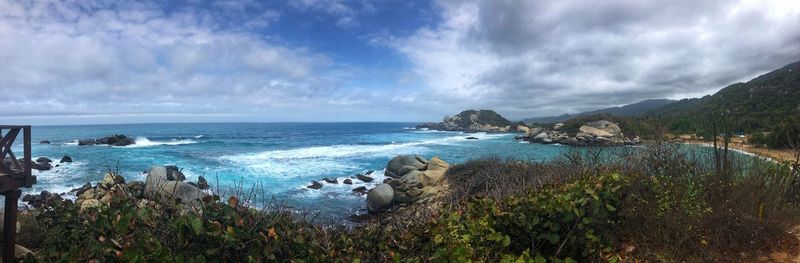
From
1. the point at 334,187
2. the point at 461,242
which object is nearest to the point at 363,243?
the point at 461,242

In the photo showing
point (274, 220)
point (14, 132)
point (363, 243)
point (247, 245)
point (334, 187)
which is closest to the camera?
point (247, 245)

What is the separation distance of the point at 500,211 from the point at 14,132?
332 inches

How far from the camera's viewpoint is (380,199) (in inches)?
643

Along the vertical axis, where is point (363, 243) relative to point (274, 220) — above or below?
below

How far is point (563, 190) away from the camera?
480 centimetres

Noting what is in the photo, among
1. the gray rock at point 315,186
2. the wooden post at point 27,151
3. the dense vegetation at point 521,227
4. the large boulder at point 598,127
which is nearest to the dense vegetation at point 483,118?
the large boulder at point 598,127

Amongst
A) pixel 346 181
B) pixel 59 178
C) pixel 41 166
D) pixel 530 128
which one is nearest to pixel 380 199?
pixel 346 181

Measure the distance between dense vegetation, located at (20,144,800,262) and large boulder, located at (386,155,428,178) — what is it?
16778mm

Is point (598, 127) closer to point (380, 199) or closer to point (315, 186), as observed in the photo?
point (315, 186)

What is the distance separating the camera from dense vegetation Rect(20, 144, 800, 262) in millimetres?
2650

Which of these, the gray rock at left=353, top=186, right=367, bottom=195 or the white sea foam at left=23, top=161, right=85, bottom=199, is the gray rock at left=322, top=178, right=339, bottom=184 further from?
the white sea foam at left=23, top=161, right=85, bottom=199

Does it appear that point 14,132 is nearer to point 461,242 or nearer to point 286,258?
point 286,258

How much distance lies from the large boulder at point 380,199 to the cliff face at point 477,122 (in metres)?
87.0

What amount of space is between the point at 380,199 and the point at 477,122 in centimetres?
10266
